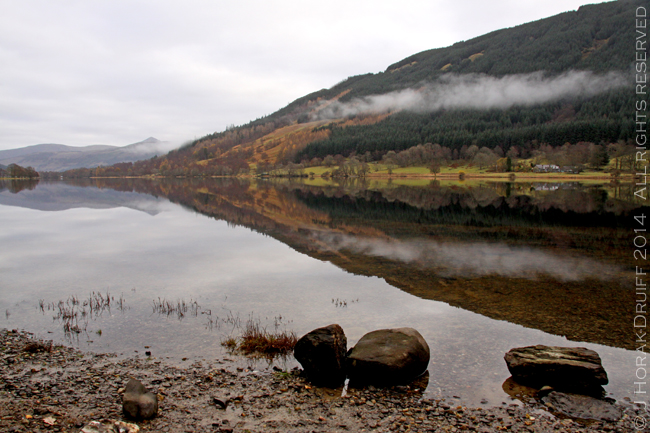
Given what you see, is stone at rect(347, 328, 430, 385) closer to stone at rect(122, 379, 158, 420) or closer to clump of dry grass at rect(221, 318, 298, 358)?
clump of dry grass at rect(221, 318, 298, 358)

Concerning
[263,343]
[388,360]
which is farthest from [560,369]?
[263,343]

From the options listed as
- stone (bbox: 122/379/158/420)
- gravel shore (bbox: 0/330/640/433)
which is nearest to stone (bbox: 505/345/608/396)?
gravel shore (bbox: 0/330/640/433)

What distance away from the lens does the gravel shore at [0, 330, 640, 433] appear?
312 inches

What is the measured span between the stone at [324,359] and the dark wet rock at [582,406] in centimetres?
486

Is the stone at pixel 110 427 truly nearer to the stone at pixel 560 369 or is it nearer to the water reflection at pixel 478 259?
the stone at pixel 560 369

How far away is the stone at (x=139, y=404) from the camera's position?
7.99 m

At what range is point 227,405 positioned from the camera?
344 inches

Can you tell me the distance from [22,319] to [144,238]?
19942 mm

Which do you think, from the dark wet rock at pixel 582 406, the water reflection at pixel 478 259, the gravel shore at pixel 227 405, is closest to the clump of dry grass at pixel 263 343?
the gravel shore at pixel 227 405

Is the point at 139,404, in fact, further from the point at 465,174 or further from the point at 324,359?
the point at 465,174

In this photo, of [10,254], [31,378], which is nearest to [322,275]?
[31,378]

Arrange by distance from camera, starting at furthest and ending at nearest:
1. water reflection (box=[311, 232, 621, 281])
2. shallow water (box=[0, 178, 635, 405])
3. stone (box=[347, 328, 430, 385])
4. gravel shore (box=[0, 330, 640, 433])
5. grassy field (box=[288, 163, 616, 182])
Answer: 1. grassy field (box=[288, 163, 616, 182])
2. water reflection (box=[311, 232, 621, 281])
3. shallow water (box=[0, 178, 635, 405])
4. stone (box=[347, 328, 430, 385])
5. gravel shore (box=[0, 330, 640, 433])

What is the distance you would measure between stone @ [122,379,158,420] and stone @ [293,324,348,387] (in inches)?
145

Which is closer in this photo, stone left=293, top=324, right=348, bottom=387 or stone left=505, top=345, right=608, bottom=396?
stone left=505, top=345, right=608, bottom=396
